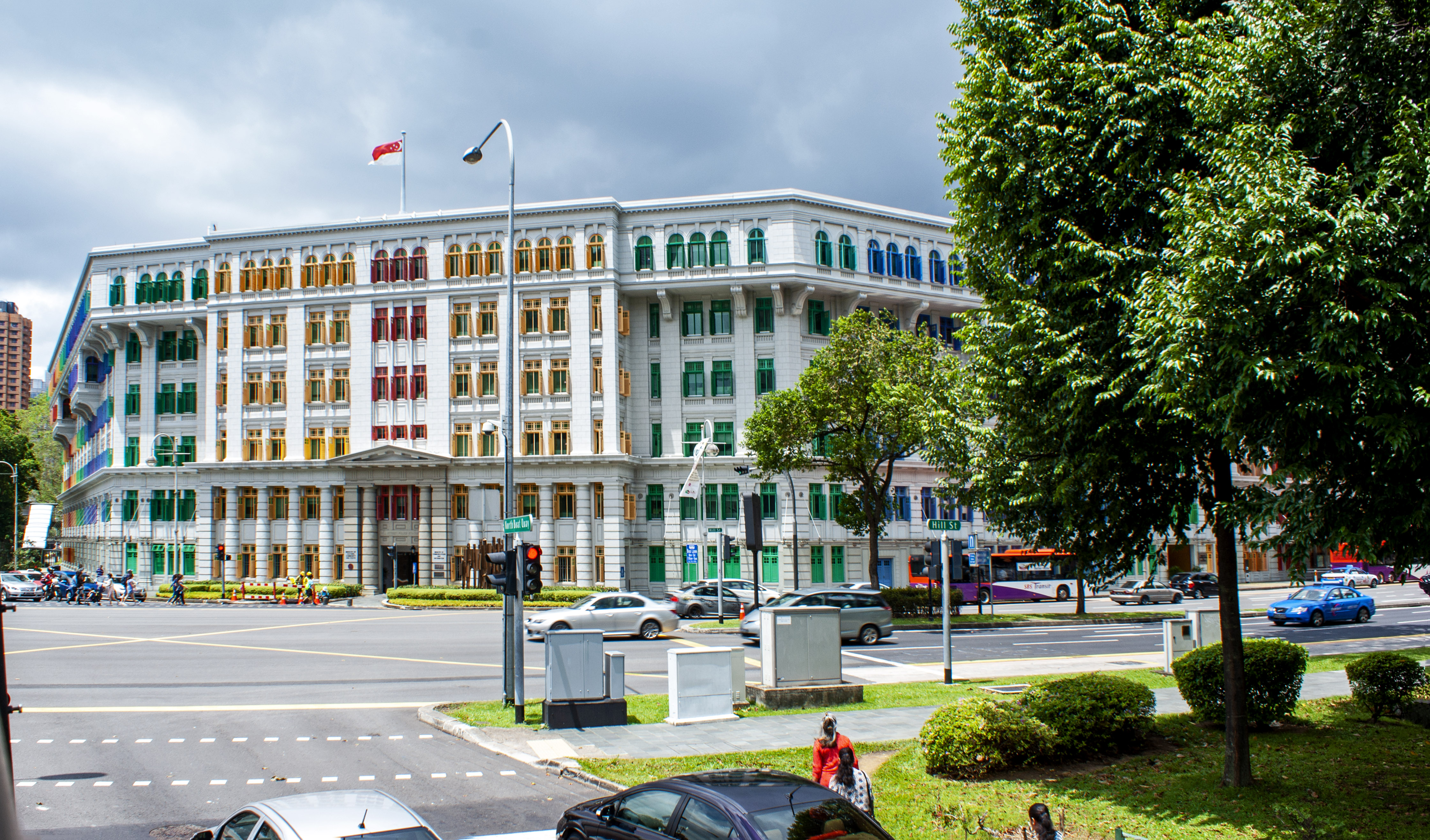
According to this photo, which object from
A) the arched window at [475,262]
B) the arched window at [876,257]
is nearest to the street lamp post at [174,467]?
the arched window at [475,262]

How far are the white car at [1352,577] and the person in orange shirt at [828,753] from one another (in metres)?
53.0

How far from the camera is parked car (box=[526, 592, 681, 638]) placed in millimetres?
28141

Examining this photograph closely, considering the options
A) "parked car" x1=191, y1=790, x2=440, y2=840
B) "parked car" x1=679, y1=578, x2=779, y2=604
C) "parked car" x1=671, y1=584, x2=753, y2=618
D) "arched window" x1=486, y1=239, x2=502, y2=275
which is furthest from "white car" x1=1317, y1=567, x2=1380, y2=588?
"parked car" x1=191, y1=790, x2=440, y2=840

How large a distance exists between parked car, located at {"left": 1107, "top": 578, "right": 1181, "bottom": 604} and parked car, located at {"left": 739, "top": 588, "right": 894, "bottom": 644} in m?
25.0

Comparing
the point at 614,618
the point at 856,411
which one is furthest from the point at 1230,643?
the point at 856,411

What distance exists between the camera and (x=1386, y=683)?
14719 millimetres

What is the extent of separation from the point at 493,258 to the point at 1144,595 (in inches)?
1530

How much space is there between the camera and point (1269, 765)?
460 inches

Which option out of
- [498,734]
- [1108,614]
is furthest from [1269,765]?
[1108,614]

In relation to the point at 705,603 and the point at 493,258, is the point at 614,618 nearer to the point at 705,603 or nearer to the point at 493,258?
the point at 705,603

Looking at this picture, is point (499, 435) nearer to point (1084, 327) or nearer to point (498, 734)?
point (498, 734)

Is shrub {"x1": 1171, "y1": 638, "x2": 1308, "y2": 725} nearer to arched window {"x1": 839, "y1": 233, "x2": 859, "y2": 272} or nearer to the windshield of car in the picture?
the windshield of car

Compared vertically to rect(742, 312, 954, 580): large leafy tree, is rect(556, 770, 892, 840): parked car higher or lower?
lower

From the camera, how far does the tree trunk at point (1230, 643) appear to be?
10578mm
